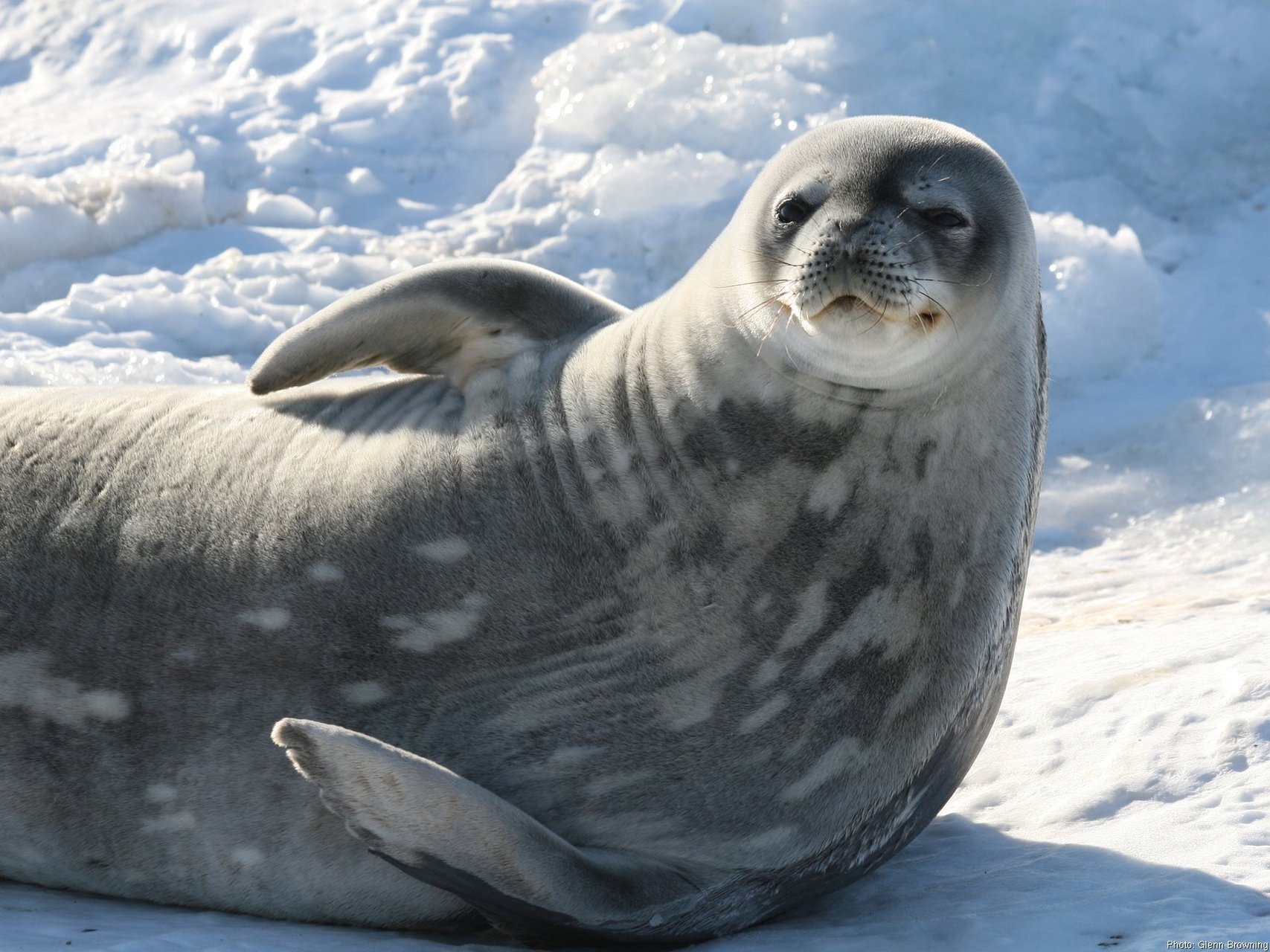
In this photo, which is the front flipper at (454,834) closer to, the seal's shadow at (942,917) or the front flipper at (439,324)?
the seal's shadow at (942,917)

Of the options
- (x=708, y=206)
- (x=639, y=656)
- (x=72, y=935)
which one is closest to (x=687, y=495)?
(x=639, y=656)

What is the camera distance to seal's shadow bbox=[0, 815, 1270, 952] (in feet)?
7.38

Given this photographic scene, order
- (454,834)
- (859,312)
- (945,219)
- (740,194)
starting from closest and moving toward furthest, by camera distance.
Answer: (454,834)
(859,312)
(945,219)
(740,194)

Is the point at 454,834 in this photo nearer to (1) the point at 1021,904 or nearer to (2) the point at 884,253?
(1) the point at 1021,904

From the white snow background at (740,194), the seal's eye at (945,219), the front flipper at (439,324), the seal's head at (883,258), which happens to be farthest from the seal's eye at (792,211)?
the white snow background at (740,194)

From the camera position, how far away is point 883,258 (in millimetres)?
2281

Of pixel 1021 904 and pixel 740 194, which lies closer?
pixel 1021 904

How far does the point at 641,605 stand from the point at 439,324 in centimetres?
71

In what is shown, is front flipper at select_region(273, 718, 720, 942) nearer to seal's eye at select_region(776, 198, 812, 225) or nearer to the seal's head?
the seal's head

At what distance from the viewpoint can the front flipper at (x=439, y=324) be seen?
9.29 feet

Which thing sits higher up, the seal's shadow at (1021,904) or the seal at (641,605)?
the seal at (641,605)

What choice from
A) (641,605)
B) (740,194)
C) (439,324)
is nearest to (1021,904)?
(641,605)

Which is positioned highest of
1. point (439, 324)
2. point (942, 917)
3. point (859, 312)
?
point (859, 312)

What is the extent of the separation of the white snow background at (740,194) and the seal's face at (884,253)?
3.01 feet
